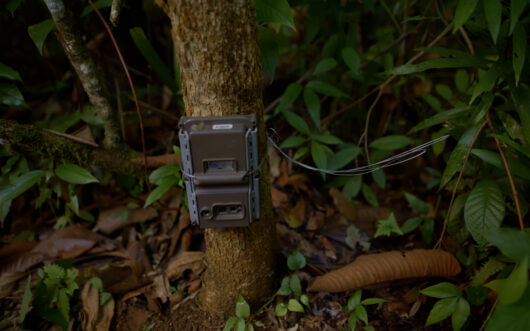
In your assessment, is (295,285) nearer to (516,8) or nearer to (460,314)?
(460,314)

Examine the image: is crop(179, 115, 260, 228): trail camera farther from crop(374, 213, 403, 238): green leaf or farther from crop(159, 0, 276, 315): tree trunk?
crop(374, 213, 403, 238): green leaf

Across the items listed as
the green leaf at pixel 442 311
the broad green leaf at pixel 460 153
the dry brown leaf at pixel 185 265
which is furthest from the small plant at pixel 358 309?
the dry brown leaf at pixel 185 265

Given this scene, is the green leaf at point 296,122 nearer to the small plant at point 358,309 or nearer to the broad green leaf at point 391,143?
the broad green leaf at point 391,143

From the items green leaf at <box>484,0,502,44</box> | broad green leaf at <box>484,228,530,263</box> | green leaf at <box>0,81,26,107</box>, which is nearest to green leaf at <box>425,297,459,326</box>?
broad green leaf at <box>484,228,530,263</box>

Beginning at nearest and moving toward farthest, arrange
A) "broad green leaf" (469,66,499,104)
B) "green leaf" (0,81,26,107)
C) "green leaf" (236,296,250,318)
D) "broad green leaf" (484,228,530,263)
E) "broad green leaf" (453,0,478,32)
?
1. "broad green leaf" (484,228,530,263)
2. "broad green leaf" (453,0,478,32)
3. "broad green leaf" (469,66,499,104)
4. "green leaf" (236,296,250,318)
5. "green leaf" (0,81,26,107)

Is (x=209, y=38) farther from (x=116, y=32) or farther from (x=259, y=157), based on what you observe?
(x=116, y=32)

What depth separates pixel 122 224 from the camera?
188 cm

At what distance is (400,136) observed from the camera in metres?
1.88

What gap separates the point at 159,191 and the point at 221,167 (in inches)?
20.1

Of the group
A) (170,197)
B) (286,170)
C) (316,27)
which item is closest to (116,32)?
(170,197)

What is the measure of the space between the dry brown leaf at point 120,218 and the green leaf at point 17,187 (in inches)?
19.0

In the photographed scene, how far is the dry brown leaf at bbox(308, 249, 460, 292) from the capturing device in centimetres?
148

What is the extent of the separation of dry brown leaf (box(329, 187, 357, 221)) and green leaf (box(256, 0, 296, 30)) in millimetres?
1064

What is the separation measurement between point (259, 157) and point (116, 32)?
5.13 ft
